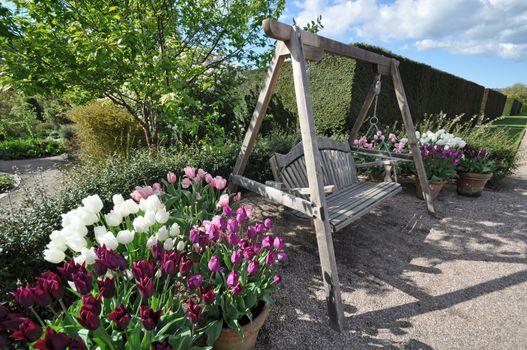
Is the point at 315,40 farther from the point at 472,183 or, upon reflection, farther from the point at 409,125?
the point at 472,183

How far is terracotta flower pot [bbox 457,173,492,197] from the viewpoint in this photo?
496 cm

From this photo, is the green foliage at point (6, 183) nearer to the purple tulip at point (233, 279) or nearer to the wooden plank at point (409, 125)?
the purple tulip at point (233, 279)

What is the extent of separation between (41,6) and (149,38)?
1.15 metres

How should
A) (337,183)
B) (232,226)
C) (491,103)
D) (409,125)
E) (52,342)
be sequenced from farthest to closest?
1. (491,103)
2. (409,125)
3. (337,183)
4. (232,226)
5. (52,342)

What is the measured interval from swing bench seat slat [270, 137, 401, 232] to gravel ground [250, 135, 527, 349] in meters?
0.53

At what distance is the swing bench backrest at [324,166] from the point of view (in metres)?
3.12

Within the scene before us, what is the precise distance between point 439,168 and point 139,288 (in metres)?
5.11

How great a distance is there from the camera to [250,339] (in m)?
1.70

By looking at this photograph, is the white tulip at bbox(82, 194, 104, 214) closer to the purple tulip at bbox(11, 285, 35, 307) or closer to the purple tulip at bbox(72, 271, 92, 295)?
the purple tulip at bbox(72, 271, 92, 295)

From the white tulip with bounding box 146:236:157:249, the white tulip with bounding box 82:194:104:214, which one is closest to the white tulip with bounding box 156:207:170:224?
the white tulip with bounding box 146:236:157:249

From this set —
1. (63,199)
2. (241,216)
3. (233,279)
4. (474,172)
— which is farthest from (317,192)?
(474,172)

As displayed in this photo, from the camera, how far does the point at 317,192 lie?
7.07 ft

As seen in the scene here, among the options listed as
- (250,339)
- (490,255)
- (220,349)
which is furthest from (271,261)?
(490,255)

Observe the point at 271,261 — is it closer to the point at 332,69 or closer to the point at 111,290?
the point at 111,290
